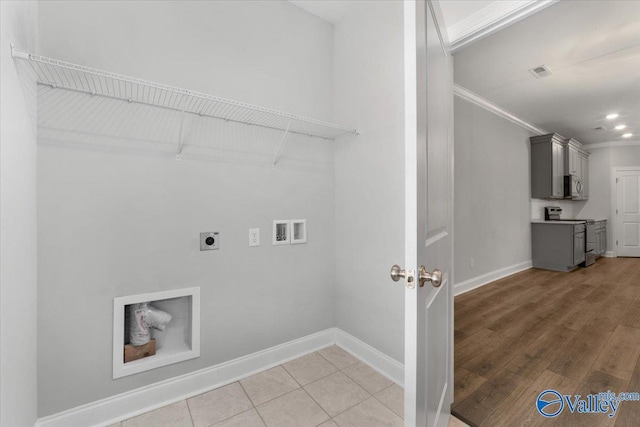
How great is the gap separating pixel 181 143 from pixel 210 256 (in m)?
0.69

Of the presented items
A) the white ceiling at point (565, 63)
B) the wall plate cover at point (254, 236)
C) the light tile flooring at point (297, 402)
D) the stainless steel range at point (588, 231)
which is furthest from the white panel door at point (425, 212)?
the stainless steel range at point (588, 231)

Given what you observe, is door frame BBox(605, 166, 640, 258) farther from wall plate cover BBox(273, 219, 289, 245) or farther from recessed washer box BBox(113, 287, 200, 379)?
recessed washer box BBox(113, 287, 200, 379)

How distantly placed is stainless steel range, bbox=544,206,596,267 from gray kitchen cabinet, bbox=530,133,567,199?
41 cm

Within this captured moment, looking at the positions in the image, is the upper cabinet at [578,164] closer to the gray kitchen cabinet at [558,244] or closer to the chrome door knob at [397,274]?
the gray kitchen cabinet at [558,244]

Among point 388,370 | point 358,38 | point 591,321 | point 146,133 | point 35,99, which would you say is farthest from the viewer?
point 591,321

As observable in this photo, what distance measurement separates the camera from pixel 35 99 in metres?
1.27

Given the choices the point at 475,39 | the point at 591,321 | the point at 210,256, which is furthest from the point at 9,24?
the point at 591,321

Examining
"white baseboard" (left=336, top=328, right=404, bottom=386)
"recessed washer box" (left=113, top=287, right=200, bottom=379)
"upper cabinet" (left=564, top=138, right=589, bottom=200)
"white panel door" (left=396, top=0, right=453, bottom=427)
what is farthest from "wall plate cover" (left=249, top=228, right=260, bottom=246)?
"upper cabinet" (left=564, top=138, right=589, bottom=200)

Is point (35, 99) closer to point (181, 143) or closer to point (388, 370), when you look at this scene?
point (181, 143)

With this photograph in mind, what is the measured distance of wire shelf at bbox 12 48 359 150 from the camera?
3.92ft

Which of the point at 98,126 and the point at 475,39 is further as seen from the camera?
the point at 475,39

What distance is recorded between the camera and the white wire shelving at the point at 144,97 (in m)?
1.21

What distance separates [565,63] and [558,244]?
3215mm

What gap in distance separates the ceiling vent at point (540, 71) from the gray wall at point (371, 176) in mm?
2138
